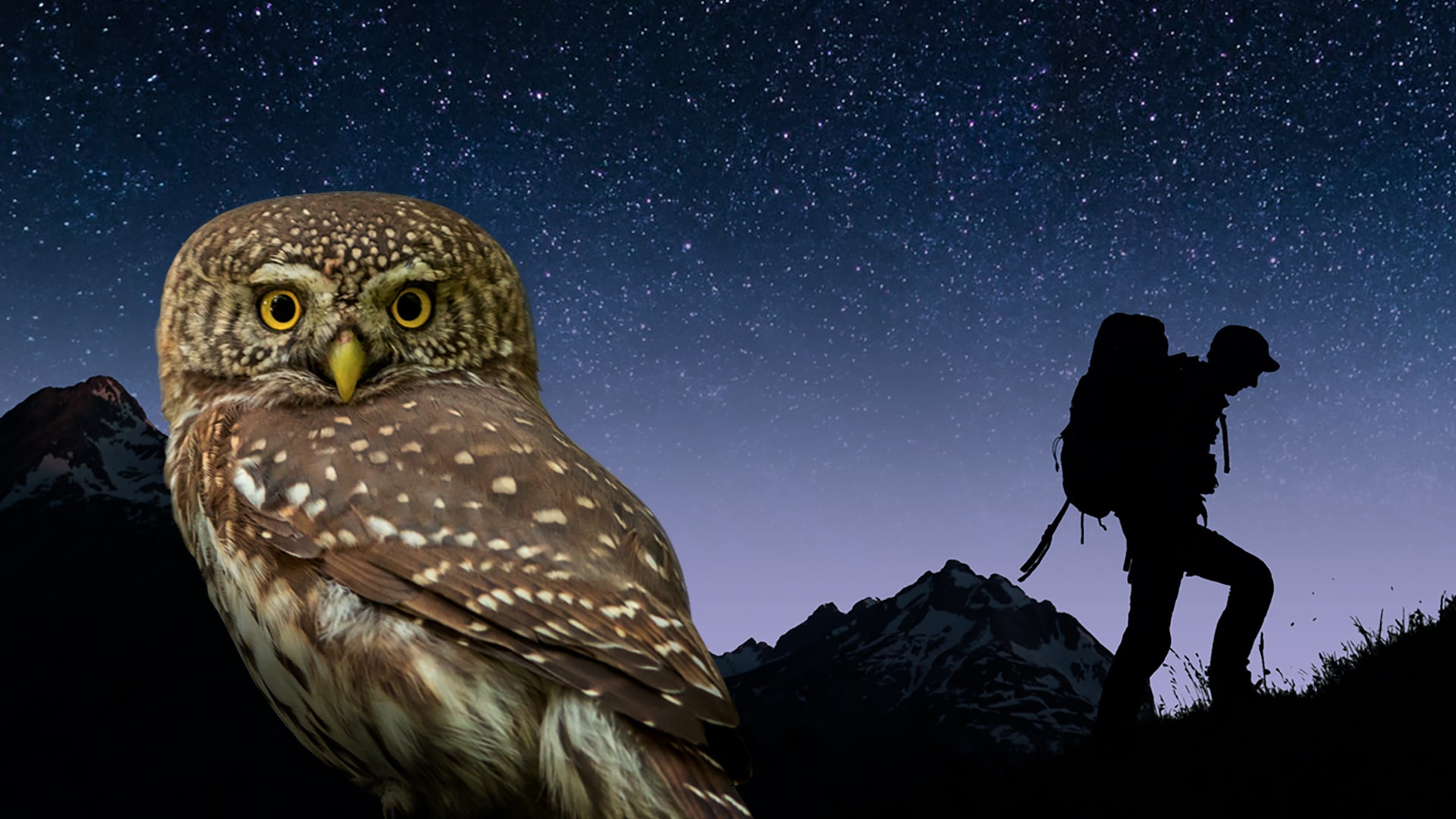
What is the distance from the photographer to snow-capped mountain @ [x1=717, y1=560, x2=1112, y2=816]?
38.9 m

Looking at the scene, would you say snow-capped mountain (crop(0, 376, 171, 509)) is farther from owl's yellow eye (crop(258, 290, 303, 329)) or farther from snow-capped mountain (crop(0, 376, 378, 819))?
owl's yellow eye (crop(258, 290, 303, 329))

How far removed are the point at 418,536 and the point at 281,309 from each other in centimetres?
85

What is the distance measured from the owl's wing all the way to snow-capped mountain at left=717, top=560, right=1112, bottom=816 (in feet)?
104

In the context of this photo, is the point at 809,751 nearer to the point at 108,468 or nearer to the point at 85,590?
the point at 85,590

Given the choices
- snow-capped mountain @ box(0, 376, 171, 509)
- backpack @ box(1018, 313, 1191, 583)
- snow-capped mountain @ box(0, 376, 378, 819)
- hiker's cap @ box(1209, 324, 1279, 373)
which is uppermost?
snow-capped mountain @ box(0, 376, 171, 509)

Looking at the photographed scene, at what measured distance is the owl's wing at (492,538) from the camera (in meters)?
2.16

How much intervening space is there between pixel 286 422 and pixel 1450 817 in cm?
451

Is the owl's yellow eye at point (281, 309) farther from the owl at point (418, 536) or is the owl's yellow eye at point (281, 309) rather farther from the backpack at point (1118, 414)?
the backpack at point (1118, 414)

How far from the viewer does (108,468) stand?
2213 inches

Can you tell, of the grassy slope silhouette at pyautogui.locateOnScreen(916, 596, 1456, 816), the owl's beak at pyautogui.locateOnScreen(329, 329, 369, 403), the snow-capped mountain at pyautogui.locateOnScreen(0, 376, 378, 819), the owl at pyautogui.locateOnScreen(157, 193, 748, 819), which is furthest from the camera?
the snow-capped mountain at pyautogui.locateOnScreen(0, 376, 378, 819)

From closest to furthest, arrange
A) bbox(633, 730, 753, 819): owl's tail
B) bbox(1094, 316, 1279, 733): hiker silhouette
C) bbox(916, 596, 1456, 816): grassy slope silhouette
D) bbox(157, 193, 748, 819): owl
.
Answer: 1. bbox(633, 730, 753, 819): owl's tail
2. bbox(157, 193, 748, 819): owl
3. bbox(916, 596, 1456, 816): grassy slope silhouette
4. bbox(1094, 316, 1279, 733): hiker silhouette

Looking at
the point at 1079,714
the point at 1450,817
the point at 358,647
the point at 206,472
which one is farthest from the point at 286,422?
the point at 1079,714

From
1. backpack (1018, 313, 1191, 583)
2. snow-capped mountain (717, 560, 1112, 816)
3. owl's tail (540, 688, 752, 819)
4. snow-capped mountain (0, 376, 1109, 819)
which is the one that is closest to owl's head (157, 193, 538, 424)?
owl's tail (540, 688, 752, 819)

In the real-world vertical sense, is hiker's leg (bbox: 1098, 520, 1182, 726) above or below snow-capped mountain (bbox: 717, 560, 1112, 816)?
below
